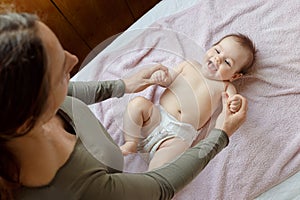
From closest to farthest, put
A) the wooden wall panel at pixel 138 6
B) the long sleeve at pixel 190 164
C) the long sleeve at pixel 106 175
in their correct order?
the long sleeve at pixel 106 175, the long sleeve at pixel 190 164, the wooden wall panel at pixel 138 6

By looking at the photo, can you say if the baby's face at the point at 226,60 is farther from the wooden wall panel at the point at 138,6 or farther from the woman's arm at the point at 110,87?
the wooden wall panel at the point at 138,6

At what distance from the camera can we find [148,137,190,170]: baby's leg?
0.96 meters

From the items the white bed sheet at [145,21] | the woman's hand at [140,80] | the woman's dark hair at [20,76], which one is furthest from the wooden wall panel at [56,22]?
the woman's dark hair at [20,76]

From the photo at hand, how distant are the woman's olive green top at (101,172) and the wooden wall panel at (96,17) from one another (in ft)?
1.63

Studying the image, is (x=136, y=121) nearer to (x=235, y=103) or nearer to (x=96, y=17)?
(x=235, y=103)

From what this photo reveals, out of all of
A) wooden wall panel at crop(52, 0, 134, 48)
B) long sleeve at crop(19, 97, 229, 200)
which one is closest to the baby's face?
long sleeve at crop(19, 97, 229, 200)

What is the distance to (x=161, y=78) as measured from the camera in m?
1.10

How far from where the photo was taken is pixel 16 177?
0.59 meters

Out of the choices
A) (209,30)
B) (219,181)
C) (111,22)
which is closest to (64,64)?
(219,181)

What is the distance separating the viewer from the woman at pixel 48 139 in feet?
1.69

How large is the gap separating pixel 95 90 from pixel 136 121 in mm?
130

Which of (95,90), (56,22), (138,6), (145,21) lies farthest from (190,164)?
(138,6)

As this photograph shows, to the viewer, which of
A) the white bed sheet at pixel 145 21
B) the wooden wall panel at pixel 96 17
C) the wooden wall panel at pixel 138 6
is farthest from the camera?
the wooden wall panel at pixel 138 6

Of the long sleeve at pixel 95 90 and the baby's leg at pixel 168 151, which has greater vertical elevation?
the long sleeve at pixel 95 90
